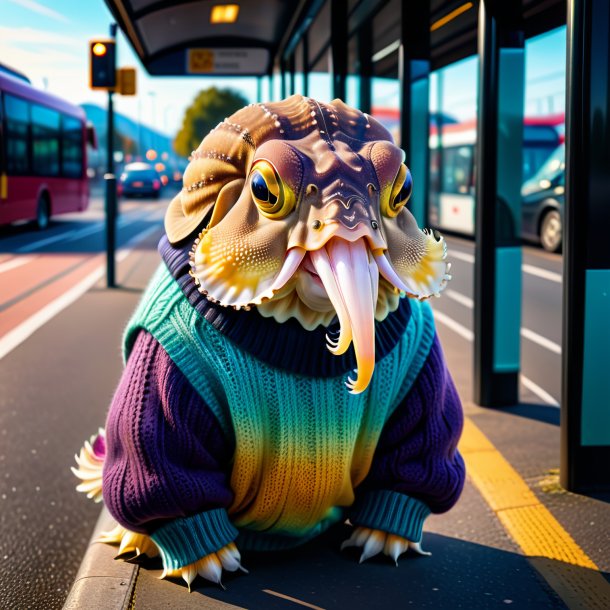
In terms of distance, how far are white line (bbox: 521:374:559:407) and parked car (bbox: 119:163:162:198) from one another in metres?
32.5

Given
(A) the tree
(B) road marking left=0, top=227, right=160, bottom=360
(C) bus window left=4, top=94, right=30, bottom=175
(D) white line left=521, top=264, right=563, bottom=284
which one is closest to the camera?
(B) road marking left=0, top=227, right=160, bottom=360

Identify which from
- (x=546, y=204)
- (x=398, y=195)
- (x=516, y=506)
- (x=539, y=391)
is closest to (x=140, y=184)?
(x=546, y=204)

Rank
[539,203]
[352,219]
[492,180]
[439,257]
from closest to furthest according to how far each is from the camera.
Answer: [352,219]
[439,257]
[492,180]
[539,203]

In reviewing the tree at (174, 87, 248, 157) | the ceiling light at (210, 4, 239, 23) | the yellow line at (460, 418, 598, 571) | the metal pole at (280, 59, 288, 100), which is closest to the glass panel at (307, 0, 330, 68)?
the ceiling light at (210, 4, 239, 23)

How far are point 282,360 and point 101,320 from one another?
5.99m

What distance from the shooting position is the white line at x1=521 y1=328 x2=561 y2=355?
23.8 feet

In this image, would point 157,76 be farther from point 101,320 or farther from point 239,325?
point 239,325

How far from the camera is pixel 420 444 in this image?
265 centimetres

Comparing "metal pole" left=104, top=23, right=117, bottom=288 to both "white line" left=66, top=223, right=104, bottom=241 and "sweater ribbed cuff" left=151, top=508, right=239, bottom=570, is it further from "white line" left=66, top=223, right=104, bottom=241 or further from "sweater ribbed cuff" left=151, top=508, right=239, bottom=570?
"sweater ribbed cuff" left=151, top=508, right=239, bottom=570

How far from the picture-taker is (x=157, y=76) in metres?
14.1

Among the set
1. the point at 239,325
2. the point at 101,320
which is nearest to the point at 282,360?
the point at 239,325

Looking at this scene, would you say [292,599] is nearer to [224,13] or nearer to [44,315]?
[44,315]

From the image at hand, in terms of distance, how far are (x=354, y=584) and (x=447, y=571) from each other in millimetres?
321

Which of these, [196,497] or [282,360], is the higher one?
[282,360]
